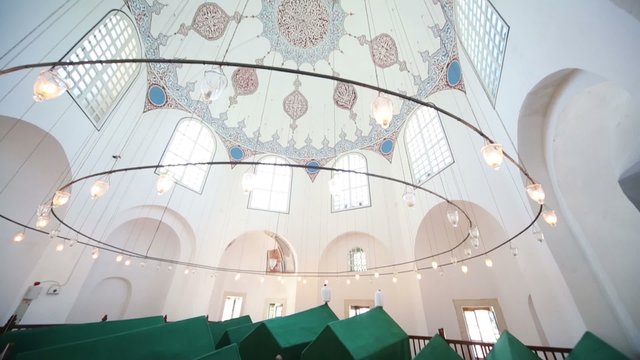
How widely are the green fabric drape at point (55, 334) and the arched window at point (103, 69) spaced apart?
20.3 ft

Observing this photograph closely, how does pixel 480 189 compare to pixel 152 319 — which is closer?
pixel 152 319

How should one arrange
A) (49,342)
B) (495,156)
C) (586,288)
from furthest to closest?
(586,288)
(495,156)
(49,342)

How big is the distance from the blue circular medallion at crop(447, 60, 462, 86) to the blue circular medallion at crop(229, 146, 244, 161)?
9776mm

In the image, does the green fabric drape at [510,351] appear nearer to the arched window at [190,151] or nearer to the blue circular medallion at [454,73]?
the blue circular medallion at [454,73]

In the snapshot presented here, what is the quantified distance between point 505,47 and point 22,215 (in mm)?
12679

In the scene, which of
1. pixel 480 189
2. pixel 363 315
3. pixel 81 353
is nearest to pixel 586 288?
pixel 480 189

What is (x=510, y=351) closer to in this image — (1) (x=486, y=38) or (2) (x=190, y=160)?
(1) (x=486, y=38)

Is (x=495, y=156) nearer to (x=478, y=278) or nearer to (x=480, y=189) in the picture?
(x=480, y=189)

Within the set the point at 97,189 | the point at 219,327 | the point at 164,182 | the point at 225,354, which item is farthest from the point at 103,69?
the point at 225,354

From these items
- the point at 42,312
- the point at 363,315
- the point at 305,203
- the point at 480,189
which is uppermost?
the point at 305,203

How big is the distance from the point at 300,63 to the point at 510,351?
11.8 meters

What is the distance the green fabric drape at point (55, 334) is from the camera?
1899 mm

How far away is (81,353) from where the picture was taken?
1508 millimetres

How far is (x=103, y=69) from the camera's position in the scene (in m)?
6.64
